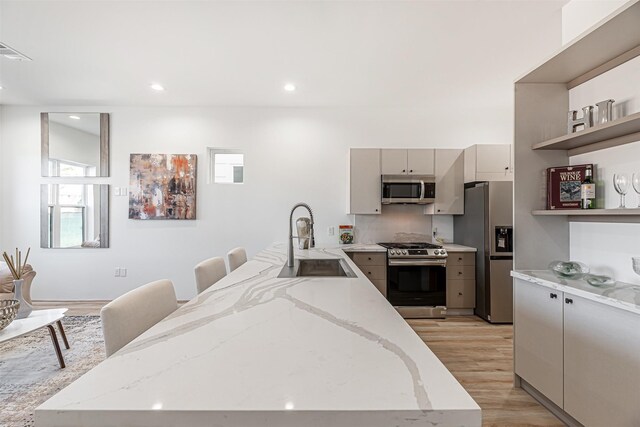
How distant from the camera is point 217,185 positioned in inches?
160

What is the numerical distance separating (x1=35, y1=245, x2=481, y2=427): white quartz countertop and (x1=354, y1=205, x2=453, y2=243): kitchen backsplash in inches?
122

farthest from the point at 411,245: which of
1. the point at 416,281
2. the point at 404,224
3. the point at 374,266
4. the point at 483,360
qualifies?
the point at 483,360

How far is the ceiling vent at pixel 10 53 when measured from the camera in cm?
250

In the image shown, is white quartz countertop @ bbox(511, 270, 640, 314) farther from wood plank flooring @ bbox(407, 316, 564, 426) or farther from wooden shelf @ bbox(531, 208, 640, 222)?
wood plank flooring @ bbox(407, 316, 564, 426)

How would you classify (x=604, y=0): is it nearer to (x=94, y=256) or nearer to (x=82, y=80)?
(x=82, y=80)

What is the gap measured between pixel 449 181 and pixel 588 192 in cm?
194

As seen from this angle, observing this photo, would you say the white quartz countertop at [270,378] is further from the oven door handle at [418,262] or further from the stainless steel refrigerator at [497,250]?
the stainless steel refrigerator at [497,250]

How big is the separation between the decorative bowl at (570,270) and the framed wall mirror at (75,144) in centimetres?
503

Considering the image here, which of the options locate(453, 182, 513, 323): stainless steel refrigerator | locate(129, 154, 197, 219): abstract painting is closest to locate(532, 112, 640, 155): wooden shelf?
locate(453, 182, 513, 323): stainless steel refrigerator

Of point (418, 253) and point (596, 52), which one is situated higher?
point (596, 52)

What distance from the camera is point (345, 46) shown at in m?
2.58

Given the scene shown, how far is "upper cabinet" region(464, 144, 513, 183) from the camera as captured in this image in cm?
359

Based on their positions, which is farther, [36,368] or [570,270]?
[36,368]

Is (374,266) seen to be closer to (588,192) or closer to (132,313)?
(588,192)
